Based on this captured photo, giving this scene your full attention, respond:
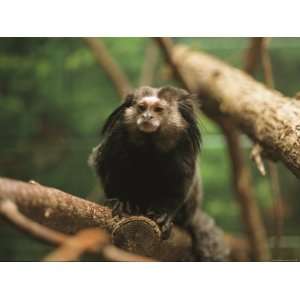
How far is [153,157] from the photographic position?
2.57 meters

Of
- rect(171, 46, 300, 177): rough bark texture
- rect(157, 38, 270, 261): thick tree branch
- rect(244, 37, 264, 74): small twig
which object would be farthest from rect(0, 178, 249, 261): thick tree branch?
rect(244, 37, 264, 74): small twig

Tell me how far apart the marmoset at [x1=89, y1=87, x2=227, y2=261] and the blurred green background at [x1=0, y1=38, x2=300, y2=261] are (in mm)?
234

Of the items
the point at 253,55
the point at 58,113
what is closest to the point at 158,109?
the point at 58,113

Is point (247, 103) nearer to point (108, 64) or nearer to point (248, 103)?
point (248, 103)

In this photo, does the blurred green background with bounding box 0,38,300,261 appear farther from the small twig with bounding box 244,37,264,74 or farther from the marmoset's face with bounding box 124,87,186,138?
the marmoset's face with bounding box 124,87,186,138

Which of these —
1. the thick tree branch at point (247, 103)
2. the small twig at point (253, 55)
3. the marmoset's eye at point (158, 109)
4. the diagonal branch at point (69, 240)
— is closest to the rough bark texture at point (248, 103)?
the thick tree branch at point (247, 103)

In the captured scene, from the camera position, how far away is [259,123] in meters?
2.62

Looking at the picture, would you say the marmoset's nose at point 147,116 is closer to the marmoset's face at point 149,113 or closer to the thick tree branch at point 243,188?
the marmoset's face at point 149,113

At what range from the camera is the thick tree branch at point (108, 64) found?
3180 mm
